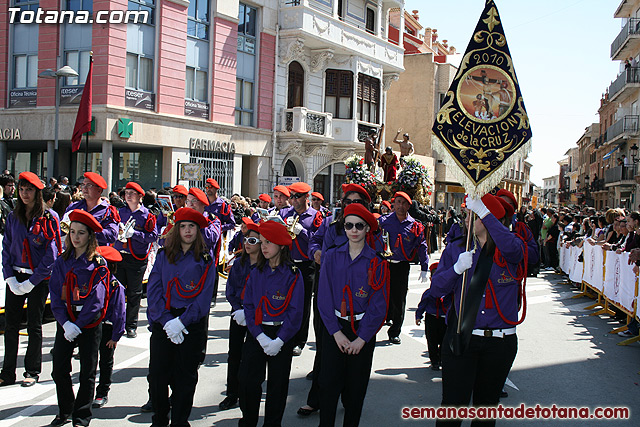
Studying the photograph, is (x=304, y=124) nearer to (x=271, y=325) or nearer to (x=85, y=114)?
(x=85, y=114)

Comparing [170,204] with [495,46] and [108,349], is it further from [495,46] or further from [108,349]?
[495,46]

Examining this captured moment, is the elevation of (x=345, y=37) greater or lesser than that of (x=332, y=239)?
greater

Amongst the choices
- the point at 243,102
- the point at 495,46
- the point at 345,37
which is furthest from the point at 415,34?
the point at 495,46

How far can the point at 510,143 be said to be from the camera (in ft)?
18.2

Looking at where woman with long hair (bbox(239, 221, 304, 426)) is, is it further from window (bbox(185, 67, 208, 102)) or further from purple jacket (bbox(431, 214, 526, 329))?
window (bbox(185, 67, 208, 102))

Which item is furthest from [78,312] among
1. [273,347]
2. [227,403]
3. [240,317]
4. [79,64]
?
[79,64]

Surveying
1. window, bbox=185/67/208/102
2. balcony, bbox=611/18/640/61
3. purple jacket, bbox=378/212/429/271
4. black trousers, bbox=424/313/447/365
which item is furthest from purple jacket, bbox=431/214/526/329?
balcony, bbox=611/18/640/61

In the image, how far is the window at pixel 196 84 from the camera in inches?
873

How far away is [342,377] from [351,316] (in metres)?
0.48

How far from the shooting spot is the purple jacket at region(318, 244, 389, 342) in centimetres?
457

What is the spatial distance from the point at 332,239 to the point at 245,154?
1854 cm

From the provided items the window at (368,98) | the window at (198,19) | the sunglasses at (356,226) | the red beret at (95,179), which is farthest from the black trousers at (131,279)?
the window at (368,98)

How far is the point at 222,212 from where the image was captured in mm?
9742

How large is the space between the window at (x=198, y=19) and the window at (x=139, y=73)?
2230 millimetres
